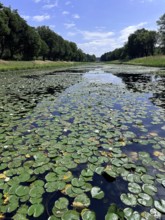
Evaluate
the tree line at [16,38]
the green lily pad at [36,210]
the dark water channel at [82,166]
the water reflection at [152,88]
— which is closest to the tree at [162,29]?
the tree line at [16,38]

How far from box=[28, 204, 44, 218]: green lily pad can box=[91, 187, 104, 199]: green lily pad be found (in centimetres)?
79

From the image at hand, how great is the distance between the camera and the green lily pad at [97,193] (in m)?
3.16

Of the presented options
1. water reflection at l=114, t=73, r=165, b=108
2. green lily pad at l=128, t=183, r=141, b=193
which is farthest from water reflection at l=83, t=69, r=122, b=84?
green lily pad at l=128, t=183, r=141, b=193

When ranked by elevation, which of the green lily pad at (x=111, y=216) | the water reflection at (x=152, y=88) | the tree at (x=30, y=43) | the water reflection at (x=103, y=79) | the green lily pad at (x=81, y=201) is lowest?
the water reflection at (x=103, y=79)

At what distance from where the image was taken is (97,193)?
3209 mm

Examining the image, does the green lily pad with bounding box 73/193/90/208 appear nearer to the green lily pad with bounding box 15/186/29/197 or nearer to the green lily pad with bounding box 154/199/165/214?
the green lily pad with bounding box 15/186/29/197

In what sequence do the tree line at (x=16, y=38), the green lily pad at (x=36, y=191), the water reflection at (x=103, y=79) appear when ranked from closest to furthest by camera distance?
the green lily pad at (x=36, y=191) < the water reflection at (x=103, y=79) < the tree line at (x=16, y=38)

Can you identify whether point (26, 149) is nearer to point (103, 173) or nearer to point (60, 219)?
point (103, 173)

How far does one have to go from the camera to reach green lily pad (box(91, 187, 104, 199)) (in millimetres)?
3156

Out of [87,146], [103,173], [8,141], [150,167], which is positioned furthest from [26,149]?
[150,167]

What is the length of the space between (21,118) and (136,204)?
17.3 feet

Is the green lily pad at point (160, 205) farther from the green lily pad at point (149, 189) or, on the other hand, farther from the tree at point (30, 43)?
the tree at point (30, 43)

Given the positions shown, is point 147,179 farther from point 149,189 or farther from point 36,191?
point 36,191

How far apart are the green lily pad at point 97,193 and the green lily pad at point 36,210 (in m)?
0.79
